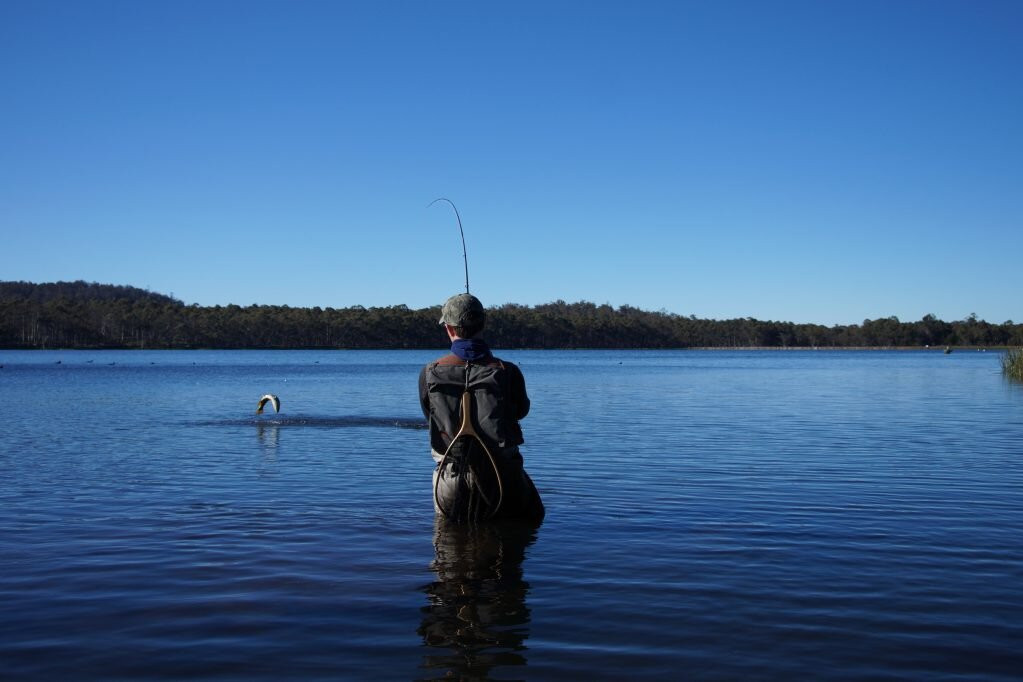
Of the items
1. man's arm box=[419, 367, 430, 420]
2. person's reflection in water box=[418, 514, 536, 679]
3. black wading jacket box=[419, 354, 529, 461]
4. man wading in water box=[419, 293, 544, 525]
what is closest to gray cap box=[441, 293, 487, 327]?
man wading in water box=[419, 293, 544, 525]

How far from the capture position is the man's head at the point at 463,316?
8273 mm

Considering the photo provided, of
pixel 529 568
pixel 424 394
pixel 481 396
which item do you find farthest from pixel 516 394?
pixel 529 568

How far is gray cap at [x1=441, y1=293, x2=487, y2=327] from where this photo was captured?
326 inches

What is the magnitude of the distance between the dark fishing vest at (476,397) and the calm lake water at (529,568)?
1167 millimetres

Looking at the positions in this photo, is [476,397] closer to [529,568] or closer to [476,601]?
[529,568]

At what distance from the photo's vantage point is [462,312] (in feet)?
Result: 27.2

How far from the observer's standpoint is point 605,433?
23750mm

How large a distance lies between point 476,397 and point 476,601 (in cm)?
182

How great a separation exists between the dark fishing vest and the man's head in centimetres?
27

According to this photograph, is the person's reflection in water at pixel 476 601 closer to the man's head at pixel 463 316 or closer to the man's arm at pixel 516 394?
the man's arm at pixel 516 394

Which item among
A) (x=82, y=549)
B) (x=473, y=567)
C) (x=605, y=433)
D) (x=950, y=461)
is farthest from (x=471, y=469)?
(x=605, y=433)

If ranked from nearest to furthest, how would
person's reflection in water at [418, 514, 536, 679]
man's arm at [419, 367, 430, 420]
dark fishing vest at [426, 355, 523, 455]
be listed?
person's reflection in water at [418, 514, 536, 679] → dark fishing vest at [426, 355, 523, 455] → man's arm at [419, 367, 430, 420]

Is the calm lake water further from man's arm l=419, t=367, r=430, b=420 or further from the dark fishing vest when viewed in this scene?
man's arm l=419, t=367, r=430, b=420

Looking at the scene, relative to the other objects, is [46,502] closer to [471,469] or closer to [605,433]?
[471,469]
